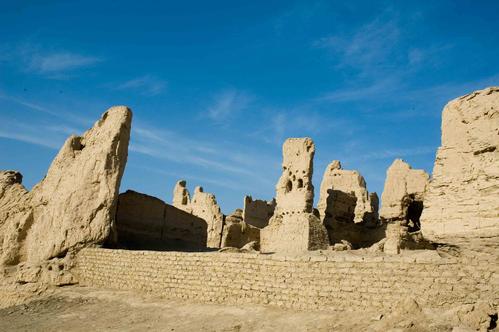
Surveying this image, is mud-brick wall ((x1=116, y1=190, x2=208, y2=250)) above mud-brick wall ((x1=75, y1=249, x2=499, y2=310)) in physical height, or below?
above

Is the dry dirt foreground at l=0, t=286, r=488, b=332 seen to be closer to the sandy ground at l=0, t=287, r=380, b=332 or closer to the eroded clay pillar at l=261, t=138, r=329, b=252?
the sandy ground at l=0, t=287, r=380, b=332

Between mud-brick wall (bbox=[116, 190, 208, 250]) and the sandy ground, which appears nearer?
the sandy ground

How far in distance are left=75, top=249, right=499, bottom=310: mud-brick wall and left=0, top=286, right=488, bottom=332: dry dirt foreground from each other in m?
0.27

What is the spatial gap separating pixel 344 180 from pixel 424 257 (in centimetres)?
1936

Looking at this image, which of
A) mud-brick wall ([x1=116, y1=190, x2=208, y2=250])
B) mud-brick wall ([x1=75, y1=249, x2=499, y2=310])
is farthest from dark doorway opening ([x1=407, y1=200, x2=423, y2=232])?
mud-brick wall ([x1=75, y1=249, x2=499, y2=310])

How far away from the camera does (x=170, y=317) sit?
32.9ft

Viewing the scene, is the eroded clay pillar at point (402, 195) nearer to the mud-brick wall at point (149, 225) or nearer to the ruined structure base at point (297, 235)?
the ruined structure base at point (297, 235)

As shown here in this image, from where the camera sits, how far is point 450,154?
8484 mm

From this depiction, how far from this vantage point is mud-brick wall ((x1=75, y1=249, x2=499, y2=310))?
24.2 ft

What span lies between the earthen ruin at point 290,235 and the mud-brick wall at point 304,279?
0.07ft

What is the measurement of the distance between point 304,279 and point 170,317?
2960 millimetres

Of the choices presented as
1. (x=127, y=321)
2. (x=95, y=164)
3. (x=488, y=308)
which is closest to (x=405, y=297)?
(x=488, y=308)

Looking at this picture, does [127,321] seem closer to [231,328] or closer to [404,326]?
[231,328]

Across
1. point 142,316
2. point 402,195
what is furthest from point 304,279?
point 402,195
